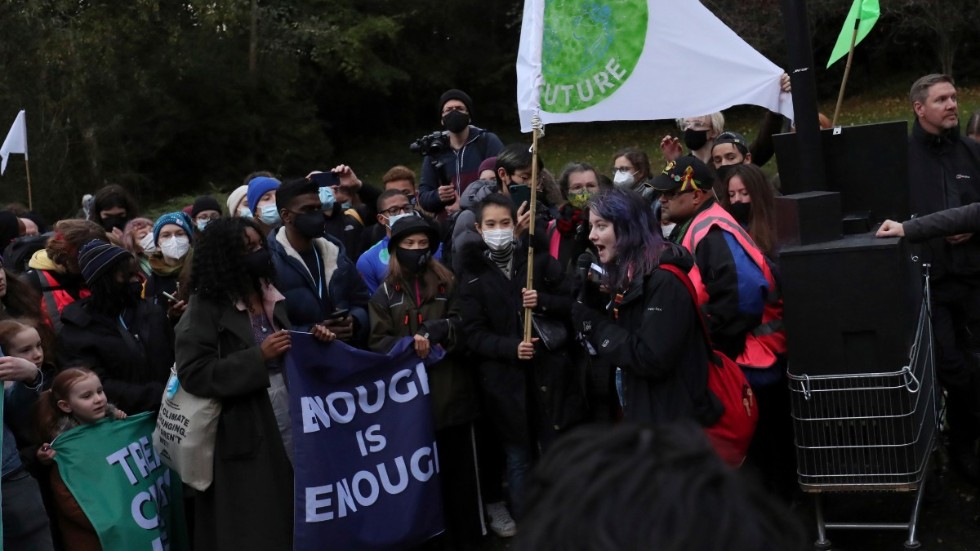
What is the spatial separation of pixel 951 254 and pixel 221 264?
371 centimetres

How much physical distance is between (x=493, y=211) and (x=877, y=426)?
7.61 feet

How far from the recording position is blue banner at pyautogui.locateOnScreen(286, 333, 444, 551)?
599cm

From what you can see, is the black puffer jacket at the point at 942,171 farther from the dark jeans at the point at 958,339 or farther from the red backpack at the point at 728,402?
the red backpack at the point at 728,402

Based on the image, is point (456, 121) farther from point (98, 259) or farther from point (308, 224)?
point (98, 259)

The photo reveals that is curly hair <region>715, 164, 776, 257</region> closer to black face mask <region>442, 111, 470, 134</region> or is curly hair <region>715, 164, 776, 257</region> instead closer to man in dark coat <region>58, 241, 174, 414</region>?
black face mask <region>442, 111, 470, 134</region>

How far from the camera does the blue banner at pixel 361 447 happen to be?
5.99m

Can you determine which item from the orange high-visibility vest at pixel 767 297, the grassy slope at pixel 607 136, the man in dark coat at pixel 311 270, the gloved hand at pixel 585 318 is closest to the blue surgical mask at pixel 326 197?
the man in dark coat at pixel 311 270

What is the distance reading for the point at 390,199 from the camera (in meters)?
7.84

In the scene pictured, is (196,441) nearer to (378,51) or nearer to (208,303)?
(208,303)

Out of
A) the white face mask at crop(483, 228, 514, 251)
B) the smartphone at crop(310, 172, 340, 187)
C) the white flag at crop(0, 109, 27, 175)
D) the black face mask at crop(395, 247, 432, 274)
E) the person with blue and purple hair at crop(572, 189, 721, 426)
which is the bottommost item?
the person with blue and purple hair at crop(572, 189, 721, 426)

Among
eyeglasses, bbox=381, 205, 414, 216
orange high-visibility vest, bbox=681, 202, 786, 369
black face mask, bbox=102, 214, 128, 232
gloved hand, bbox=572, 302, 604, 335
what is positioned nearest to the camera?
gloved hand, bbox=572, 302, 604, 335

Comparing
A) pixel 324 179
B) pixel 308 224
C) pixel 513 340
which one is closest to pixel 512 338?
pixel 513 340

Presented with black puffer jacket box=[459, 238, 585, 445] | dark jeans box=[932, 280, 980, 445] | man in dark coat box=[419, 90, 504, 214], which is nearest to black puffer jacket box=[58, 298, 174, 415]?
black puffer jacket box=[459, 238, 585, 445]

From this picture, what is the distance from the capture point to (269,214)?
7.34 meters
